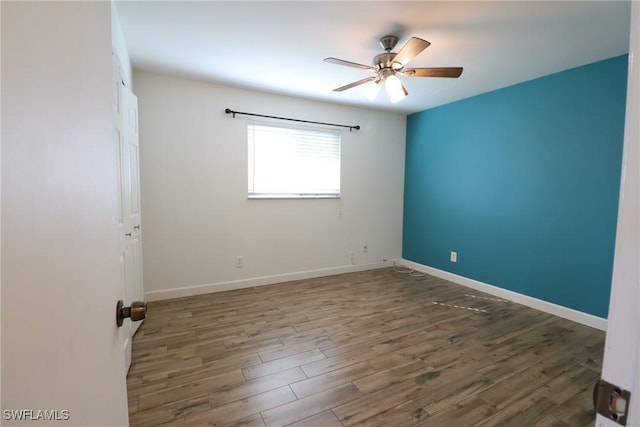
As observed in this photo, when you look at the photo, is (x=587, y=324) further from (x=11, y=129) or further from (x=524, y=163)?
(x=11, y=129)

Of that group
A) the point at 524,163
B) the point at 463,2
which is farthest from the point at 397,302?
the point at 463,2

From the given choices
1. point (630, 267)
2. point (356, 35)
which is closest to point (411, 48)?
point (356, 35)

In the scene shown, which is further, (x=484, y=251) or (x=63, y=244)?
(x=484, y=251)

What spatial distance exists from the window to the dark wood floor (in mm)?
1471

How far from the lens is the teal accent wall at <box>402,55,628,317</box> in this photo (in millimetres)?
2600

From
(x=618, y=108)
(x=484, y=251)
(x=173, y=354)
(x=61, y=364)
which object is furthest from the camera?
(x=484, y=251)

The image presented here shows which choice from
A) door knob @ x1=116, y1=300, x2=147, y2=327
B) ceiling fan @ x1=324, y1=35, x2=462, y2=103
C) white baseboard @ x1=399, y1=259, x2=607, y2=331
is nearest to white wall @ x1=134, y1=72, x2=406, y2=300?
white baseboard @ x1=399, y1=259, x2=607, y2=331

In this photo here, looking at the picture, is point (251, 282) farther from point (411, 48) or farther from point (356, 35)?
point (411, 48)

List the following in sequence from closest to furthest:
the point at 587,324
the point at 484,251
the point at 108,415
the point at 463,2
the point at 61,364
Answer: the point at 61,364, the point at 108,415, the point at 463,2, the point at 587,324, the point at 484,251

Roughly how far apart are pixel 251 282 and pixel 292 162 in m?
1.71

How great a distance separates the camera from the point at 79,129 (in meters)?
0.49

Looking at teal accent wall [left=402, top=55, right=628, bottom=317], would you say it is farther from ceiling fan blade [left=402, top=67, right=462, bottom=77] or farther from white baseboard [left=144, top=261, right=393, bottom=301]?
ceiling fan blade [left=402, top=67, right=462, bottom=77]

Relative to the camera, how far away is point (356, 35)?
2.20m

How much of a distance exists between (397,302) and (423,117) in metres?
2.87
